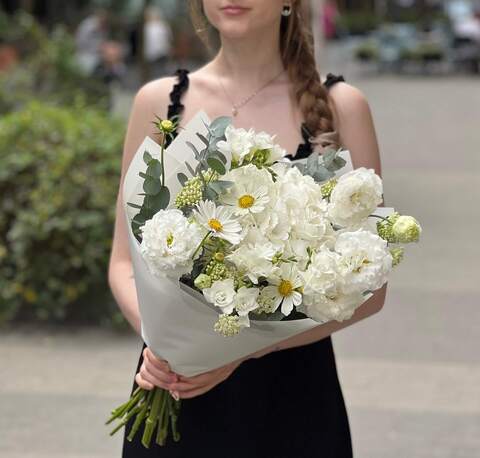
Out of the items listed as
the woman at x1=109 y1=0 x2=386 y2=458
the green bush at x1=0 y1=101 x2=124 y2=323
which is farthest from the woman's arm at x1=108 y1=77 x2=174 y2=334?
the green bush at x1=0 y1=101 x2=124 y2=323

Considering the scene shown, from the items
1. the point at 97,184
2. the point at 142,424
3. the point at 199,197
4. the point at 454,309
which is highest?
the point at 199,197

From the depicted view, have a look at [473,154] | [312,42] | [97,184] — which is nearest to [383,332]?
[97,184]

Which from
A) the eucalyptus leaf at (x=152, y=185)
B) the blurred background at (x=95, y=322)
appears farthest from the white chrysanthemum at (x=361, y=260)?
the blurred background at (x=95, y=322)

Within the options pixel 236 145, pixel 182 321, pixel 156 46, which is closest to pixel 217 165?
pixel 236 145

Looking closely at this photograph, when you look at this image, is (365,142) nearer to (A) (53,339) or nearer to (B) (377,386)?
(B) (377,386)

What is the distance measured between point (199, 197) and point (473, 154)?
1285 cm

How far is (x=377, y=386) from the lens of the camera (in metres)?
5.99

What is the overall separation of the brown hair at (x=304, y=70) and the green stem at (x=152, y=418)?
26.4 inches

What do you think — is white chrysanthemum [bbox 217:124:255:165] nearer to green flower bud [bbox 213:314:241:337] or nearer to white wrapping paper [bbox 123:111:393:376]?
white wrapping paper [bbox 123:111:393:376]

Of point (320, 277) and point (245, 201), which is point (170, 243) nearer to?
point (245, 201)

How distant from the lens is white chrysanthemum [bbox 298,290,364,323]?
2125 millimetres

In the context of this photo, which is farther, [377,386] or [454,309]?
[454,309]

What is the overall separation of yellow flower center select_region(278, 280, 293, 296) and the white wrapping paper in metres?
0.06

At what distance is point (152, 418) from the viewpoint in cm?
250
